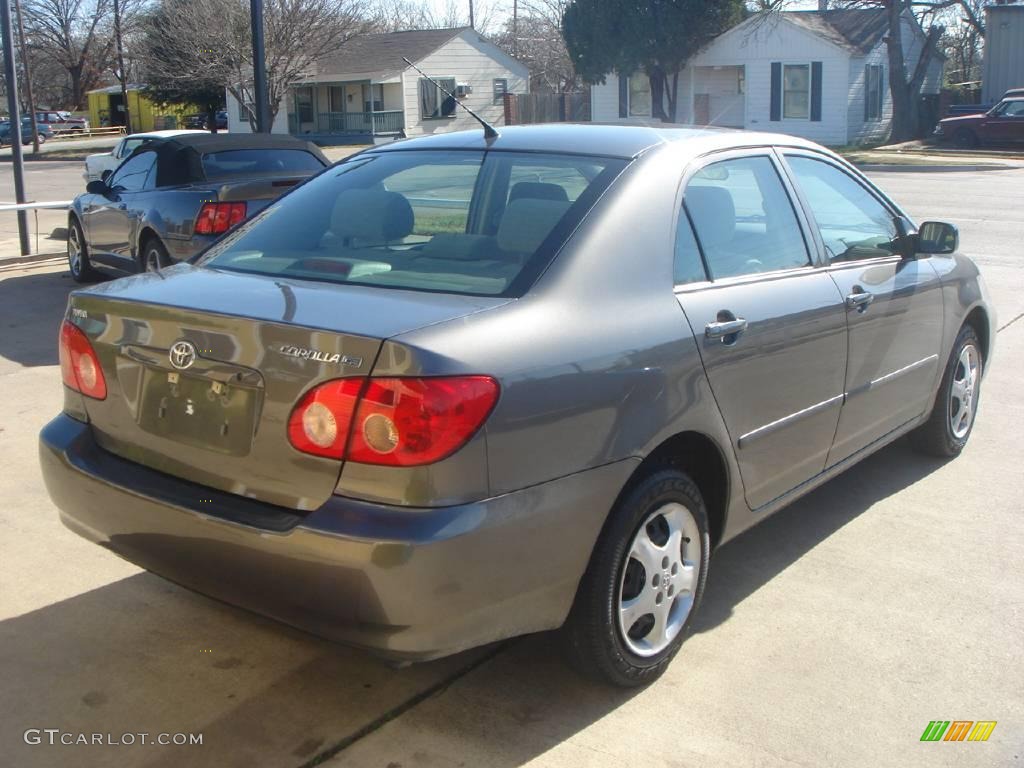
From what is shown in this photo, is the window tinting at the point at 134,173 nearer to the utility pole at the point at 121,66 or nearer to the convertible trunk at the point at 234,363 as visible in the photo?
the convertible trunk at the point at 234,363

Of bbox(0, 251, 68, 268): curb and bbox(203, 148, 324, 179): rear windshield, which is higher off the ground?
bbox(203, 148, 324, 179): rear windshield

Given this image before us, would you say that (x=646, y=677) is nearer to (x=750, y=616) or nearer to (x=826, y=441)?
(x=750, y=616)

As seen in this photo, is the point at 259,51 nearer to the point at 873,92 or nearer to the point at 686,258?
the point at 686,258

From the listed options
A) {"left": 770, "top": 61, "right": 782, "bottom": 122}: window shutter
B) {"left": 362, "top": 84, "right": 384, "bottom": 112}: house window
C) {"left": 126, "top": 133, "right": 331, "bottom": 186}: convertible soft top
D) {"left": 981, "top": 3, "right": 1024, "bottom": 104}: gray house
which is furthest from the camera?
{"left": 362, "top": 84, "right": 384, "bottom": 112}: house window

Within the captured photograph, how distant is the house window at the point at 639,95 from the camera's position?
133ft

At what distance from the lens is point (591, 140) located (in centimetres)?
399

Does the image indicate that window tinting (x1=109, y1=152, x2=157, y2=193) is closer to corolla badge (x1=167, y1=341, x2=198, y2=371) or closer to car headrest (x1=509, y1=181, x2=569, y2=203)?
car headrest (x1=509, y1=181, x2=569, y2=203)

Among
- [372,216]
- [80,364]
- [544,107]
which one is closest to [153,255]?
[372,216]

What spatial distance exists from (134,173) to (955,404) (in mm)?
7762

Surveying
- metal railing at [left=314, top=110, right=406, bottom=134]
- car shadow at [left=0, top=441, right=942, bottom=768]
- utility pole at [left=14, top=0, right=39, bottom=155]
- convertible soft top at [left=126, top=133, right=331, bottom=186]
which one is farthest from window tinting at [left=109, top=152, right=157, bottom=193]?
metal railing at [left=314, top=110, right=406, bottom=134]

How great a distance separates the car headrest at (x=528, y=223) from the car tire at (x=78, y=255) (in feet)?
28.4

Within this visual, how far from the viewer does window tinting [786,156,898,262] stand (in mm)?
4586

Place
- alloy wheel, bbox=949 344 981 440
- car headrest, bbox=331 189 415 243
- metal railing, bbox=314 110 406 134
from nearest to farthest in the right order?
1. car headrest, bbox=331 189 415 243
2. alloy wheel, bbox=949 344 981 440
3. metal railing, bbox=314 110 406 134

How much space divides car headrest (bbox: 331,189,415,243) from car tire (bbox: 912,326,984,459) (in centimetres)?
288
